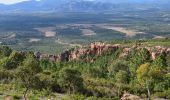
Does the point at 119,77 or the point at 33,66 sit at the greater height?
the point at 33,66

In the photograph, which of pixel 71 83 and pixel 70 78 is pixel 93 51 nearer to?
pixel 71 83

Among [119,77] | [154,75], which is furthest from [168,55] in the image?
[154,75]

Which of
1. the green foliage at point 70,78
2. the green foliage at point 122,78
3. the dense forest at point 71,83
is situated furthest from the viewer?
the green foliage at point 122,78

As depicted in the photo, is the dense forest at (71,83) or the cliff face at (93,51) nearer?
the dense forest at (71,83)

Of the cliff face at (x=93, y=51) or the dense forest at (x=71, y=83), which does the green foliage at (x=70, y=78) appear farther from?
the cliff face at (x=93, y=51)

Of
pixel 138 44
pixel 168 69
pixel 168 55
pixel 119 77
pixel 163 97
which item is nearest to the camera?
pixel 163 97

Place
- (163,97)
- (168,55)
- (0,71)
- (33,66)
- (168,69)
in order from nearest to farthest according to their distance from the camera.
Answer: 1. (33,66)
2. (163,97)
3. (0,71)
4. (168,69)
5. (168,55)

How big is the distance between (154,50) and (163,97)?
56642mm

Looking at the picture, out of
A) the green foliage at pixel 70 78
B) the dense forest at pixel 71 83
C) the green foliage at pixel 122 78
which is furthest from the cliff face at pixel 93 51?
the green foliage at pixel 70 78

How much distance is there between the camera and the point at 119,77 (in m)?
82.6

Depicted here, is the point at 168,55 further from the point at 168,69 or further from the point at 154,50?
the point at 168,69

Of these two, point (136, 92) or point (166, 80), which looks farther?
point (166, 80)

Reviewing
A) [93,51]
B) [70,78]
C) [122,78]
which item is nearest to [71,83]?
[70,78]

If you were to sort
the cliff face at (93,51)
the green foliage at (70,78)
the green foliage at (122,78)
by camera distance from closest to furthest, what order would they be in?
the green foliage at (70,78) → the green foliage at (122,78) → the cliff face at (93,51)
